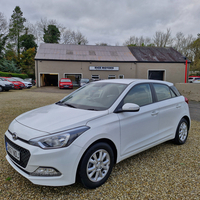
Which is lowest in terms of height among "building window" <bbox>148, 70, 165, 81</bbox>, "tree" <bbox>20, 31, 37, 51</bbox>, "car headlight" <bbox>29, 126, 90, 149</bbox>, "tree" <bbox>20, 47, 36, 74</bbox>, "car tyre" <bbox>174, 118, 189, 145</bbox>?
"car tyre" <bbox>174, 118, 189, 145</bbox>

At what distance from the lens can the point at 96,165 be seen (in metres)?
2.52

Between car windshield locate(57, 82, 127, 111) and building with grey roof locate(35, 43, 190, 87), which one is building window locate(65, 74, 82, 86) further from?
car windshield locate(57, 82, 127, 111)

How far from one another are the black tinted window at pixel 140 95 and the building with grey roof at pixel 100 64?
982 inches

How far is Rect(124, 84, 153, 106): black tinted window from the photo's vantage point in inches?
126

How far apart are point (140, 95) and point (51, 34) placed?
1939 inches

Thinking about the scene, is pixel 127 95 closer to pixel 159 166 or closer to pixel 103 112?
pixel 103 112

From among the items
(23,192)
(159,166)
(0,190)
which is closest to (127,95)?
(159,166)

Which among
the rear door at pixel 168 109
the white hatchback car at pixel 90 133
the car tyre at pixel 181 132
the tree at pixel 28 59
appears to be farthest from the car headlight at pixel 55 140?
the tree at pixel 28 59

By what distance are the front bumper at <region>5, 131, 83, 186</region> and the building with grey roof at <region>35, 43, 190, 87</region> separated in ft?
86.3

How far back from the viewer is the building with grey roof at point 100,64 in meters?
27.4

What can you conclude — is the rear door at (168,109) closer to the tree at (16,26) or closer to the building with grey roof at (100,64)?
the building with grey roof at (100,64)

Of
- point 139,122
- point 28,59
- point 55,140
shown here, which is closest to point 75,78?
point 28,59

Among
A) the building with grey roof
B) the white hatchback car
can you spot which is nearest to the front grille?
the white hatchback car

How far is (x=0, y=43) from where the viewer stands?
115ft
